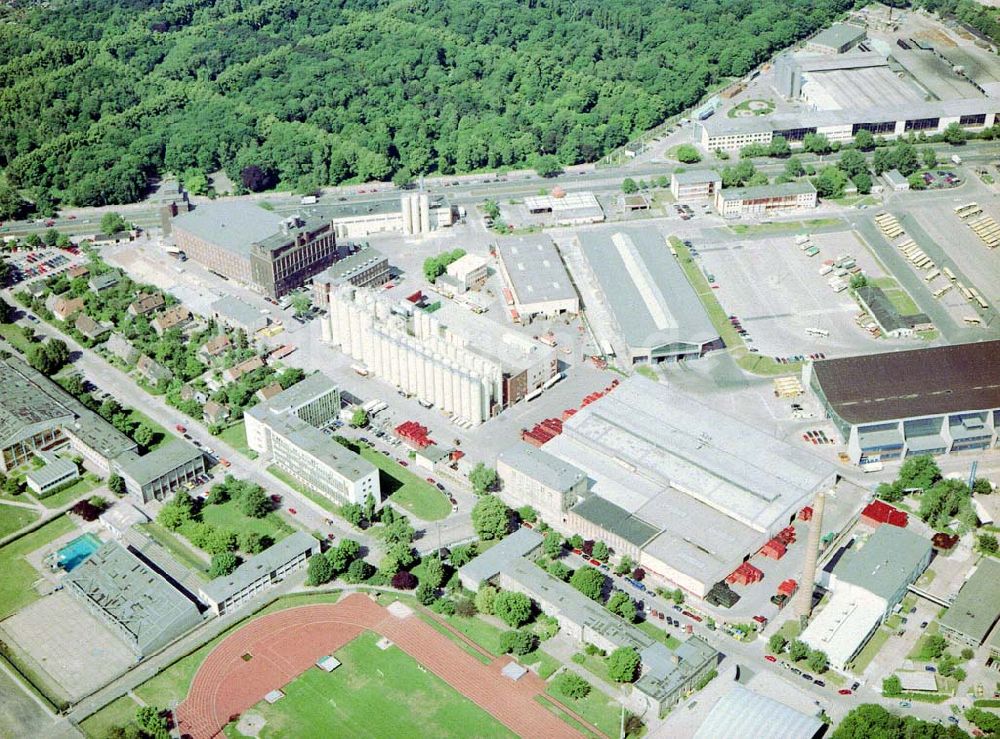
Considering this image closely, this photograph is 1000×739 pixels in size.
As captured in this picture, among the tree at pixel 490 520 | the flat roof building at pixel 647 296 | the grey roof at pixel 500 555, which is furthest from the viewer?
the flat roof building at pixel 647 296

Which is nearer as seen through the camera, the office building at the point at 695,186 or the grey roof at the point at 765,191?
the grey roof at the point at 765,191

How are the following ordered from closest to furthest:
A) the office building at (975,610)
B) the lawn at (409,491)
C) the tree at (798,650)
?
the tree at (798,650)
the office building at (975,610)
the lawn at (409,491)

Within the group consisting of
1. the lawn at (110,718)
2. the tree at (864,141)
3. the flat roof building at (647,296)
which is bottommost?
the lawn at (110,718)


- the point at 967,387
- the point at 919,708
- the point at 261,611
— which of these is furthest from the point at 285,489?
the point at 967,387

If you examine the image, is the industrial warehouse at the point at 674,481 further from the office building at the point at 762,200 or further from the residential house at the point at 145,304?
the residential house at the point at 145,304

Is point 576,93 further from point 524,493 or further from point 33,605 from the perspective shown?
point 33,605

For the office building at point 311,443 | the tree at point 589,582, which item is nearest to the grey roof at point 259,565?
the office building at point 311,443
